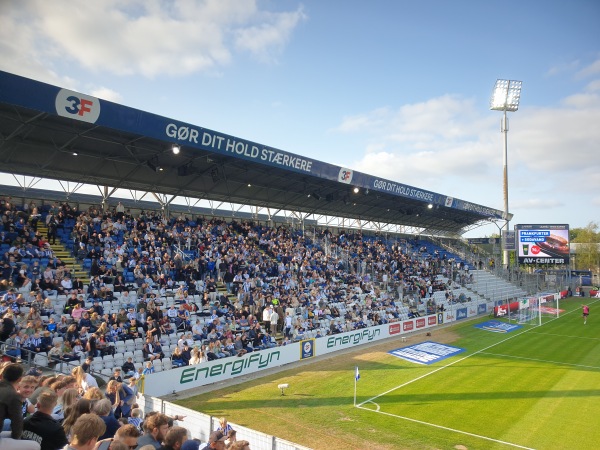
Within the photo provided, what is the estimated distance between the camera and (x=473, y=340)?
27.9 metres

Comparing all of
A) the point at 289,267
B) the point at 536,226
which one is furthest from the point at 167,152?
the point at 536,226

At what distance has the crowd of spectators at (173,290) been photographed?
15.9 m

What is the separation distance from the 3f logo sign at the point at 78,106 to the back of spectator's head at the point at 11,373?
1397 cm

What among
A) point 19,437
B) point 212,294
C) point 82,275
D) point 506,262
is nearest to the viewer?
point 19,437

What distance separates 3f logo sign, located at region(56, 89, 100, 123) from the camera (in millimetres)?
16328

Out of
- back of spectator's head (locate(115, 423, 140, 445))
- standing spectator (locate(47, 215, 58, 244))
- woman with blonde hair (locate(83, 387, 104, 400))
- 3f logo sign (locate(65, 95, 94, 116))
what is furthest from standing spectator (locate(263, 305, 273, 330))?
back of spectator's head (locate(115, 423, 140, 445))

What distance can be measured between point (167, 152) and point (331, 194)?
15.4m

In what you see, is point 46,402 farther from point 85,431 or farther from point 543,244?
point 543,244

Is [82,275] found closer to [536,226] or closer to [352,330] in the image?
[352,330]

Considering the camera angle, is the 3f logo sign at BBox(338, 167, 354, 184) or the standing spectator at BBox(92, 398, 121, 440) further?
the 3f logo sign at BBox(338, 167, 354, 184)

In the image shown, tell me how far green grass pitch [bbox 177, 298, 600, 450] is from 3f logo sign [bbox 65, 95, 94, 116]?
11.8m

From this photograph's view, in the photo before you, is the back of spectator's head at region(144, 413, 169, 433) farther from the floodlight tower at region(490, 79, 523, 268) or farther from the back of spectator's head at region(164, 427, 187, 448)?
the floodlight tower at region(490, 79, 523, 268)

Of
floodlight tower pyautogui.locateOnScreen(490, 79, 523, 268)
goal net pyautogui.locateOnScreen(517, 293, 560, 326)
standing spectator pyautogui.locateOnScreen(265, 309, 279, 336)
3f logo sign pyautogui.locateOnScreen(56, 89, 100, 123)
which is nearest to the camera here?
3f logo sign pyautogui.locateOnScreen(56, 89, 100, 123)

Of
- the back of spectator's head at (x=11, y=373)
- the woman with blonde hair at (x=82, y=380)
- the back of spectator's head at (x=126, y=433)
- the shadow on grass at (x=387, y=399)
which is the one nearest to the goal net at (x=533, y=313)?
the shadow on grass at (x=387, y=399)
